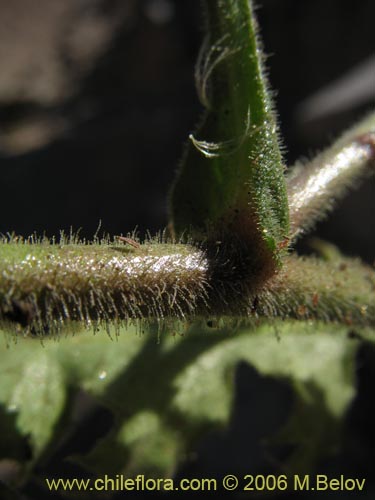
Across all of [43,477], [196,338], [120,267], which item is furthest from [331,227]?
[120,267]

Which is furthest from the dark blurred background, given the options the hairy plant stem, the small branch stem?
the hairy plant stem

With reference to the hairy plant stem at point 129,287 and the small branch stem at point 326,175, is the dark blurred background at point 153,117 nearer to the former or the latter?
the small branch stem at point 326,175

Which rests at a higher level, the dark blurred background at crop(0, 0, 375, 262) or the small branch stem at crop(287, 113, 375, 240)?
the small branch stem at crop(287, 113, 375, 240)

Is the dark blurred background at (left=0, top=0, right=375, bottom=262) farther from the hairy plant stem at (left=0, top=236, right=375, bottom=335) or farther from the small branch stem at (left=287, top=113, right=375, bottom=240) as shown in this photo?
the hairy plant stem at (left=0, top=236, right=375, bottom=335)

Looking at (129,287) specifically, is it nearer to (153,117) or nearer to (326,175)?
(326,175)

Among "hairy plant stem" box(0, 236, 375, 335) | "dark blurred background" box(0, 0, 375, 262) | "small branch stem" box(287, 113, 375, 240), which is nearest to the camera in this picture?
"hairy plant stem" box(0, 236, 375, 335)

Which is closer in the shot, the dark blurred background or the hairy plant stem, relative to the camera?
the hairy plant stem

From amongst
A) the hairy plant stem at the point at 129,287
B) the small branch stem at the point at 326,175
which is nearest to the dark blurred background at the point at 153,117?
the small branch stem at the point at 326,175

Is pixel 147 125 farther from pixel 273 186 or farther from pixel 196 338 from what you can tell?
pixel 273 186

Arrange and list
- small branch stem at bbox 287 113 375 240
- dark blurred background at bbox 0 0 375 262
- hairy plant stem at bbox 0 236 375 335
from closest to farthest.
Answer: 1. hairy plant stem at bbox 0 236 375 335
2. small branch stem at bbox 287 113 375 240
3. dark blurred background at bbox 0 0 375 262
